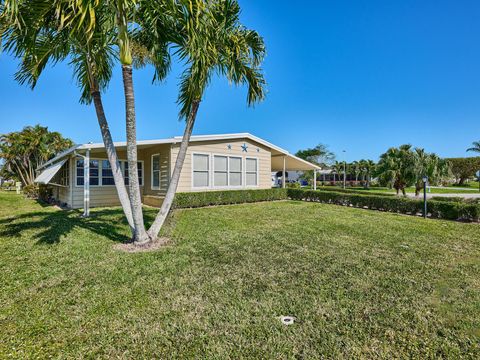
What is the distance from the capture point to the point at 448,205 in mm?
11602

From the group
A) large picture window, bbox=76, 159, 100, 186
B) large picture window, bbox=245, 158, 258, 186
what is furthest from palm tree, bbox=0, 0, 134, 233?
large picture window, bbox=245, 158, 258, 186

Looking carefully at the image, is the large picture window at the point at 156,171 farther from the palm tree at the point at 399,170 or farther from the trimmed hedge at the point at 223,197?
the palm tree at the point at 399,170

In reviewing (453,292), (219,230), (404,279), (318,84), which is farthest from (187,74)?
(318,84)

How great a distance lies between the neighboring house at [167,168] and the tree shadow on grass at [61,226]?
2.14 m

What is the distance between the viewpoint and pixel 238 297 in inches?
152

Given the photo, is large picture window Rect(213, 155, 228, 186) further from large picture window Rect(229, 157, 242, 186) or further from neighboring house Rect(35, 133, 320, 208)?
large picture window Rect(229, 157, 242, 186)

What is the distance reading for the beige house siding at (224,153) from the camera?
14.0 metres

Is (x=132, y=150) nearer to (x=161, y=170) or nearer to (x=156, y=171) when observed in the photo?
(x=161, y=170)

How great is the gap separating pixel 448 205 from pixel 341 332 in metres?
12.0

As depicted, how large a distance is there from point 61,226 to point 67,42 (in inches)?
229

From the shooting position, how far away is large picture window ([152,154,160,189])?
14695mm

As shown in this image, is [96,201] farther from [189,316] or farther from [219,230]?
[189,316]

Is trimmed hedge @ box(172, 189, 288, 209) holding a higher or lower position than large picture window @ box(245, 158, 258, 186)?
lower

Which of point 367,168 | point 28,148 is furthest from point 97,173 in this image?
point 367,168
